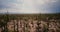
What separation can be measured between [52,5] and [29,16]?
1.00 ft

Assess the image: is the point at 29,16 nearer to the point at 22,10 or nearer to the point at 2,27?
the point at 22,10

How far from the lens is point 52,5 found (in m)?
1.46

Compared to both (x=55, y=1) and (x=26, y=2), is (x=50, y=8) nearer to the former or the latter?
(x=55, y=1)

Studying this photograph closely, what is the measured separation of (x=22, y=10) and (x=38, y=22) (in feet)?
0.78

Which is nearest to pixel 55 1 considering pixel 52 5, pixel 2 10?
pixel 52 5

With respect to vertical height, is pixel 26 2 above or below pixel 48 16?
above

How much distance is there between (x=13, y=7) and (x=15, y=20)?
153 millimetres

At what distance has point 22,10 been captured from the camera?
4.68 ft

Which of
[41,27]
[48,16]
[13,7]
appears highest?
[13,7]

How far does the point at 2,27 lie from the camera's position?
1.39m

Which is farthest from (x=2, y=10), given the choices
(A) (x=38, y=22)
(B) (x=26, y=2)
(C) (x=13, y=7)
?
(A) (x=38, y=22)

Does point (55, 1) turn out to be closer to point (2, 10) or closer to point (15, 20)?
point (15, 20)

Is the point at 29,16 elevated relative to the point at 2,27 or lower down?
elevated

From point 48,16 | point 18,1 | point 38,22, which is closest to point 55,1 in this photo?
point 48,16
